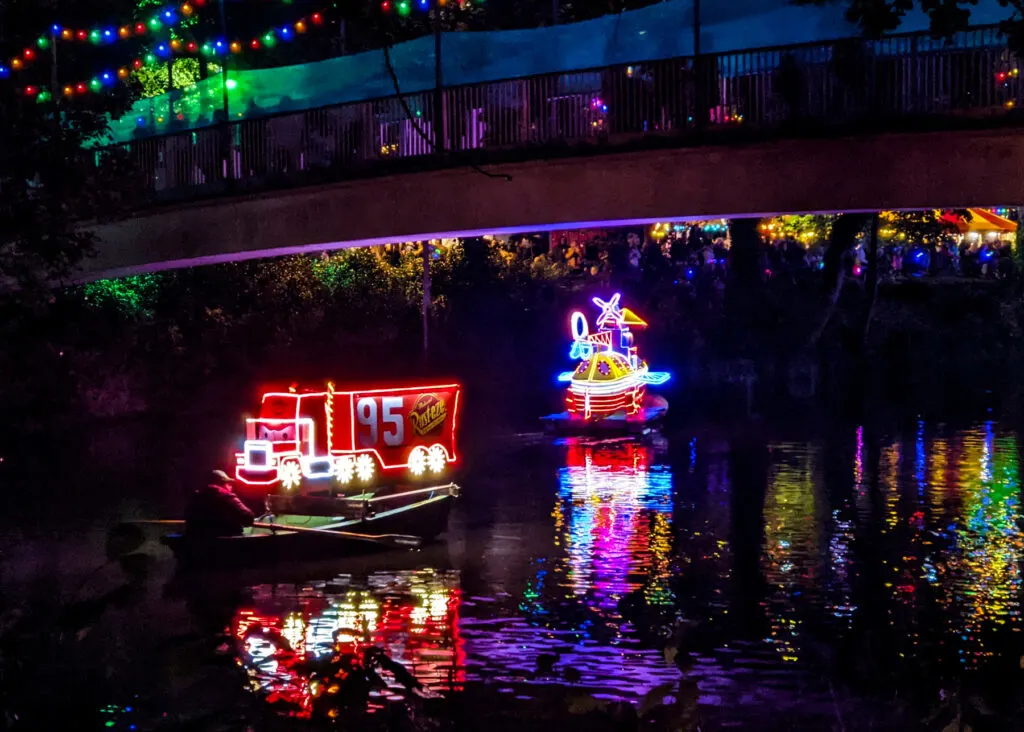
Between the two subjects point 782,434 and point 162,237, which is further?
point 782,434

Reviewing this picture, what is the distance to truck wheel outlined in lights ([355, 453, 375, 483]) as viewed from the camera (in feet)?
80.0

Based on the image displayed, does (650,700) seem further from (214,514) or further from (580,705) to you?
(214,514)

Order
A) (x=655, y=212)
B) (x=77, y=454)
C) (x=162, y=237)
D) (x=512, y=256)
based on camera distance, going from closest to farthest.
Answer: (x=655, y=212)
(x=162, y=237)
(x=77, y=454)
(x=512, y=256)

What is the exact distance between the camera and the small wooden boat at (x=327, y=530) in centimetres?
2141

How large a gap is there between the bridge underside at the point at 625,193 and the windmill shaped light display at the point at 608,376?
11926 millimetres

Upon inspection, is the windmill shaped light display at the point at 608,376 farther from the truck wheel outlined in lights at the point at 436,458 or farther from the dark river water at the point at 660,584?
the truck wheel outlined in lights at the point at 436,458

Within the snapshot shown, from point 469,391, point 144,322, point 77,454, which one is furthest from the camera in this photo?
point 469,391

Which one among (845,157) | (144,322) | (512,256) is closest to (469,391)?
(512,256)

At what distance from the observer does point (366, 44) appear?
40.8m

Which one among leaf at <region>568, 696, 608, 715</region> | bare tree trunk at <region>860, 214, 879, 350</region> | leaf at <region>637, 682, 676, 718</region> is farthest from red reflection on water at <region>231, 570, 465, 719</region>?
bare tree trunk at <region>860, 214, 879, 350</region>

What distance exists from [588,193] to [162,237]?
37.6 ft

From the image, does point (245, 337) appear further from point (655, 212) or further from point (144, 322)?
point (655, 212)

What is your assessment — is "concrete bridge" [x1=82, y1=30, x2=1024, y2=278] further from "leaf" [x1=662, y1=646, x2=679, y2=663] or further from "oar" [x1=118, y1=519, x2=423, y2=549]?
"leaf" [x1=662, y1=646, x2=679, y2=663]

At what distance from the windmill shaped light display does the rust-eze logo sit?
15.2 m
